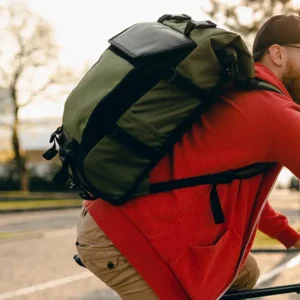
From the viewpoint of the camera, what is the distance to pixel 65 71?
3781cm

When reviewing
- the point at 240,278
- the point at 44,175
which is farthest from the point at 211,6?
the point at 44,175

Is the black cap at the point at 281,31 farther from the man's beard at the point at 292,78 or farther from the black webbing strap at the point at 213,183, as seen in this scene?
the black webbing strap at the point at 213,183

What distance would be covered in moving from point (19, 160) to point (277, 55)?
38163 mm

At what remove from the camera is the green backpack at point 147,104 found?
228 cm

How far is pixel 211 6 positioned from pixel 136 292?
41.0 feet

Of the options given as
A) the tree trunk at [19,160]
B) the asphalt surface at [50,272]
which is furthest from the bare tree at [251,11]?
the tree trunk at [19,160]

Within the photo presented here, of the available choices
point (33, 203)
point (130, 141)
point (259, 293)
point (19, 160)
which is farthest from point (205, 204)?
point (19, 160)

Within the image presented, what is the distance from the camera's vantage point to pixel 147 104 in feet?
7.48

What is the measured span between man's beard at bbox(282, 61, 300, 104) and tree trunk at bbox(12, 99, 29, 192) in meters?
37.4

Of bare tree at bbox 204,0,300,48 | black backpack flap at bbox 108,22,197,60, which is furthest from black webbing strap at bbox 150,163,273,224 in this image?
bare tree at bbox 204,0,300,48

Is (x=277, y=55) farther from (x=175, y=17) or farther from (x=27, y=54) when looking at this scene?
(x=27, y=54)

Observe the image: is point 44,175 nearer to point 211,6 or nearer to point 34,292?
point 211,6

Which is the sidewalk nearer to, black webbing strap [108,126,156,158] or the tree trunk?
the tree trunk

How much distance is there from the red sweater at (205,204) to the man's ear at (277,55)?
240 mm
